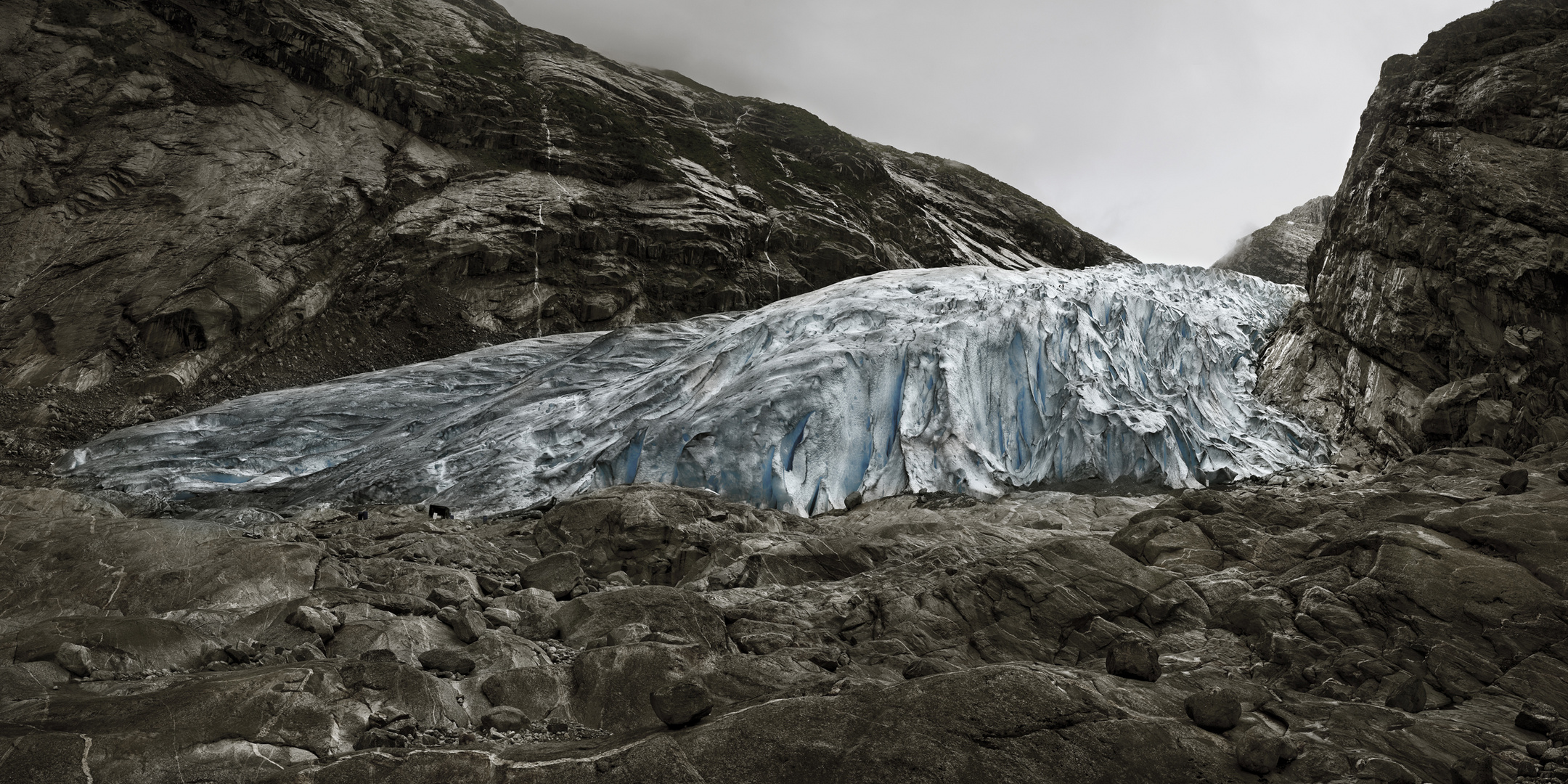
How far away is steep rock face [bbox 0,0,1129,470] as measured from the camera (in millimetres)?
23656

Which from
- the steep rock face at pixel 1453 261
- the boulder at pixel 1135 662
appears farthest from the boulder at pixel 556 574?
the steep rock face at pixel 1453 261

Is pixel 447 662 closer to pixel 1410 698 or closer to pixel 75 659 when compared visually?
pixel 75 659

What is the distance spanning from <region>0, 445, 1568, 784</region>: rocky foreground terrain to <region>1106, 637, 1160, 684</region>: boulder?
0.02 meters

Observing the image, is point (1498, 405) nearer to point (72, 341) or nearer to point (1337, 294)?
point (1337, 294)

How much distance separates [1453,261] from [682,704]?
16763 mm

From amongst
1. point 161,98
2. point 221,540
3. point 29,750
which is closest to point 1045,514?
point 221,540

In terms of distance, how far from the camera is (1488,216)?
591 inches

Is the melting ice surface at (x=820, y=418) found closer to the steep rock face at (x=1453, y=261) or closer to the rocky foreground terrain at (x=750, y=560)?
the rocky foreground terrain at (x=750, y=560)

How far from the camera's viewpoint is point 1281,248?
145 feet

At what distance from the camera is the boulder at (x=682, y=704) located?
4637mm

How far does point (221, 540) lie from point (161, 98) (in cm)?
2802

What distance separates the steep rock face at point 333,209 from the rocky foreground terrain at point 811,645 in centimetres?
1621

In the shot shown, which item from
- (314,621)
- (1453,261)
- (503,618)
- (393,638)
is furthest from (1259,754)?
(1453,261)

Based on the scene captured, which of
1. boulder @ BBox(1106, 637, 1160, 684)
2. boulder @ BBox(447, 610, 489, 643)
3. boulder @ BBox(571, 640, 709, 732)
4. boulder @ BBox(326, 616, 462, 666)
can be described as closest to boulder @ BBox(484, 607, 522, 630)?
boulder @ BBox(447, 610, 489, 643)
